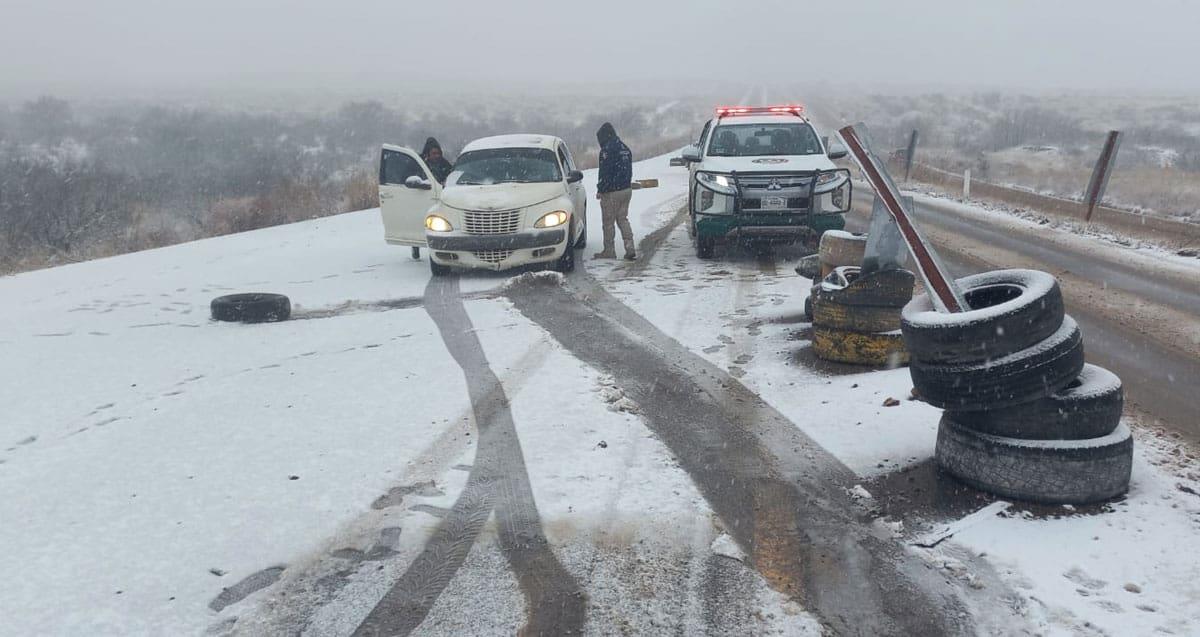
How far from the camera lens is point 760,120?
12008mm

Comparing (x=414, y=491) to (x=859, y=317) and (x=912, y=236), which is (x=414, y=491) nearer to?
(x=912, y=236)

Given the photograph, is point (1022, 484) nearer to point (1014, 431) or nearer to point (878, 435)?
point (1014, 431)

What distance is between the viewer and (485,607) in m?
3.26

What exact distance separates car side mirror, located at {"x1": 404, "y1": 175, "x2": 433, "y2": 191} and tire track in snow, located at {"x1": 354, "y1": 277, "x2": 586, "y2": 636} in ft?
19.4

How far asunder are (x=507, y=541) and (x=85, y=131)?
191ft

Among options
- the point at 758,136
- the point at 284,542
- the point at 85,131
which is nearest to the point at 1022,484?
the point at 284,542

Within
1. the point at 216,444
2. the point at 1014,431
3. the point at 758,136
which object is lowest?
the point at 216,444

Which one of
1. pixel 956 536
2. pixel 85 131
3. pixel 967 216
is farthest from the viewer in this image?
pixel 85 131

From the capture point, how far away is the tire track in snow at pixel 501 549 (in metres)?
3.19

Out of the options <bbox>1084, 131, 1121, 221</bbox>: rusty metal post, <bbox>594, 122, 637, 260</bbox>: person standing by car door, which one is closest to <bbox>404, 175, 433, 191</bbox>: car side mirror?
<bbox>594, 122, 637, 260</bbox>: person standing by car door

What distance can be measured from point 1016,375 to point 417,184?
8632 mm

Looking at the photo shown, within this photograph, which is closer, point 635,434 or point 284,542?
point 284,542

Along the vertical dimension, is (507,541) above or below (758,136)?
below

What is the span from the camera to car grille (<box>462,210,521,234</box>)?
33.4ft
